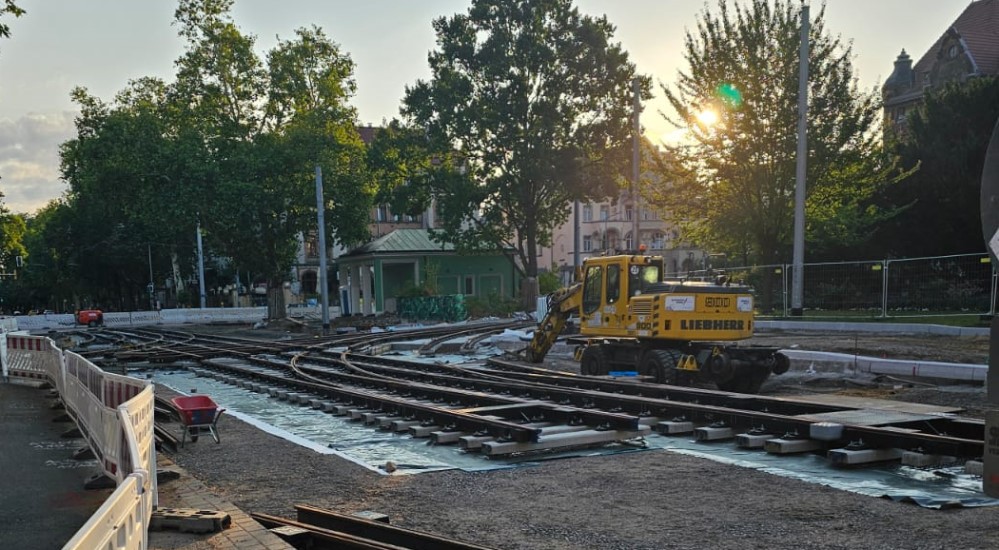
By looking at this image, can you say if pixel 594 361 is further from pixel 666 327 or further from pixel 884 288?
pixel 884 288

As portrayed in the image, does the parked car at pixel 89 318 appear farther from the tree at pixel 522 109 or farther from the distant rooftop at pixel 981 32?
the distant rooftop at pixel 981 32

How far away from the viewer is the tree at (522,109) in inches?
1752

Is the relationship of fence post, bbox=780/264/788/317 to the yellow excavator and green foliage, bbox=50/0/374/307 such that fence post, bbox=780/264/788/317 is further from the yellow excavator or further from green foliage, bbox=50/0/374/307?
green foliage, bbox=50/0/374/307

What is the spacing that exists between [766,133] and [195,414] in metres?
24.6

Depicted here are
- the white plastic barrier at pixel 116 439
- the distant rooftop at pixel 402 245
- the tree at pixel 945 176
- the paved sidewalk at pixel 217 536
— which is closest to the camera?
the white plastic barrier at pixel 116 439

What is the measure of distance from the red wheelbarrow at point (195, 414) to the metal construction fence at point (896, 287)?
13788 mm

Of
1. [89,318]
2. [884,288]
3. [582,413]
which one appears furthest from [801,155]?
[89,318]

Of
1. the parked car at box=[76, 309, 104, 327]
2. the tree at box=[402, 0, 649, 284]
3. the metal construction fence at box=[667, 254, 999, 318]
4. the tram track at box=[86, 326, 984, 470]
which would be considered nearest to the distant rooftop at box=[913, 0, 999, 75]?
the tree at box=[402, 0, 649, 284]

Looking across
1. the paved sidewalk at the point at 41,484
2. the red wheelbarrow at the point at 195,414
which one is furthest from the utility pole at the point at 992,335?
the red wheelbarrow at the point at 195,414

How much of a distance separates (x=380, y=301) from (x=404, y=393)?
38.9m

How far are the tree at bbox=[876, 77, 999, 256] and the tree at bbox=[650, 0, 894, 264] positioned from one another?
200 inches

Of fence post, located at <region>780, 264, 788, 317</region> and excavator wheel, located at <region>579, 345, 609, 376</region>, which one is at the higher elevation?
fence post, located at <region>780, 264, 788, 317</region>

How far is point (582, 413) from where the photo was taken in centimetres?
1108

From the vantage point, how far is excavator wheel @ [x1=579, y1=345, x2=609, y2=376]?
17844 millimetres
